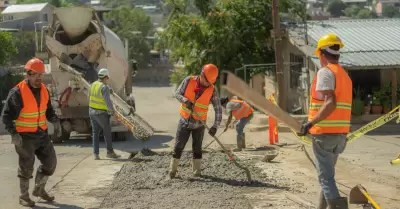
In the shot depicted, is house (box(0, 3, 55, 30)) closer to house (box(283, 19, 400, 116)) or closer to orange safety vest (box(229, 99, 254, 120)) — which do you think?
house (box(283, 19, 400, 116))

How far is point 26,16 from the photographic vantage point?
6219 cm

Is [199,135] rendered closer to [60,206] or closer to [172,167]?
[172,167]

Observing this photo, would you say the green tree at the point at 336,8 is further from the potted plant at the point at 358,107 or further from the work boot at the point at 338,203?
the work boot at the point at 338,203

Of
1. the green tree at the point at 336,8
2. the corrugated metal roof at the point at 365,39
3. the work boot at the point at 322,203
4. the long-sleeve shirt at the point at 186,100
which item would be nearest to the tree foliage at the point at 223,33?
the corrugated metal roof at the point at 365,39

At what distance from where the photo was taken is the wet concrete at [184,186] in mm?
9703

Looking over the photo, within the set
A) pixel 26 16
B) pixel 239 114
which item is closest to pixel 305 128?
pixel 239 114

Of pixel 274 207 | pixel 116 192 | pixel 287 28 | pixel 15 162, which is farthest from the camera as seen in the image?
pixel 287 28

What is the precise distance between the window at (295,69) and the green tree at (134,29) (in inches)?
1407

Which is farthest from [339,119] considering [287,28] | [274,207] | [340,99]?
[287,28]

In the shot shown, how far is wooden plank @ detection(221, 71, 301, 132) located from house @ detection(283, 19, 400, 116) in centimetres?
1413

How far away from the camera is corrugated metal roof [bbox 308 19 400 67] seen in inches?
883

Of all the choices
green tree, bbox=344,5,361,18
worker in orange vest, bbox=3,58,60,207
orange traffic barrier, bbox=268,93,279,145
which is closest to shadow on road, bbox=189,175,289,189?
worker in orange vest, bbox=3,58,60,207

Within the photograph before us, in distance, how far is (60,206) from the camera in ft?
32.3

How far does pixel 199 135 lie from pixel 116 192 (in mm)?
1901
